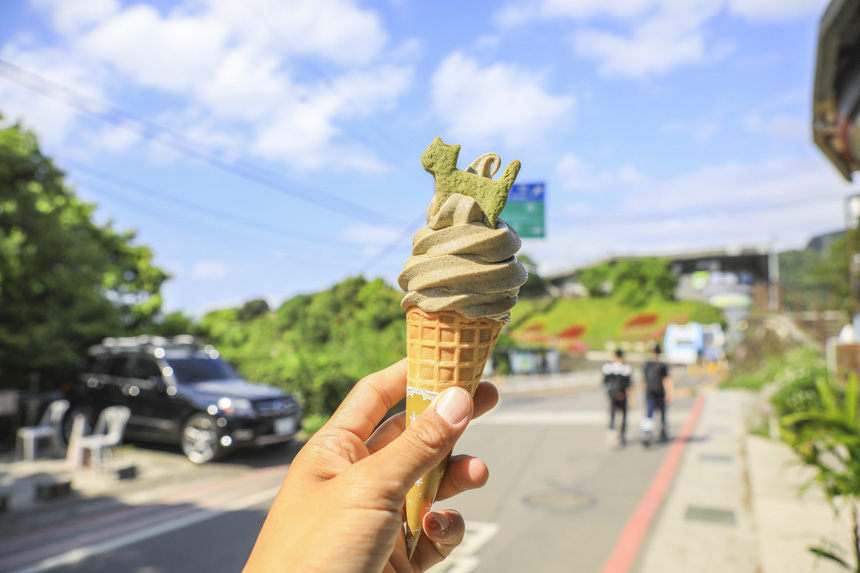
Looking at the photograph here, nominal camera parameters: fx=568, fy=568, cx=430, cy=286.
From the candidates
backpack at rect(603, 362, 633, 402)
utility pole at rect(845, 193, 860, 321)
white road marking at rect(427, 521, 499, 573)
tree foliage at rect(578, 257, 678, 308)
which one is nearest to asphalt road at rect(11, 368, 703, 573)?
white road marking at rect(427, 521, 499, 573)

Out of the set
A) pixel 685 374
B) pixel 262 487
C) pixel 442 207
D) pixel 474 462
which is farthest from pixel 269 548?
pixel 685 374

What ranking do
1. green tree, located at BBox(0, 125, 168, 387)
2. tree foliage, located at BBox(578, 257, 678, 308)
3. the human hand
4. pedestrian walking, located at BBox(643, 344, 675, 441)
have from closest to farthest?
the human hand < pedestrian walking, located at BBox(643, 344, 675, 441) < green tree, located at BBox(0, 125, 168, 387) < tree foliage, located at BBox(578, 257, 678, 308)

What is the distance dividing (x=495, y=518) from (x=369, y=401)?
5245 mm

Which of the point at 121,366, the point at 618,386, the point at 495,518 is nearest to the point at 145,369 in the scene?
the point at 121,366

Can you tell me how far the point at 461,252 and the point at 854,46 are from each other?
29.0ft

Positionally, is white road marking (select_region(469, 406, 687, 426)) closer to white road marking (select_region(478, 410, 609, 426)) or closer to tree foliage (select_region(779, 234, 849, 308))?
white road marking (select_region(478, 410, 609, 426))

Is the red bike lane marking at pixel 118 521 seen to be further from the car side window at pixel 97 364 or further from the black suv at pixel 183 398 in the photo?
the car side window at pixel 97 364

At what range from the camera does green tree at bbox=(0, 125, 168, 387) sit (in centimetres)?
1158

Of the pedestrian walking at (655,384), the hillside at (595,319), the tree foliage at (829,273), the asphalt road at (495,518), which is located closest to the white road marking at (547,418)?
the asphalt road at (495,518)

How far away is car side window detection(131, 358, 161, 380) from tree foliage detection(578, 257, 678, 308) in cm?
2392

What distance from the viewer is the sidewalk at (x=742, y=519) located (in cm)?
517

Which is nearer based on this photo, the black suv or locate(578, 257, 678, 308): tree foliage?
the black suv

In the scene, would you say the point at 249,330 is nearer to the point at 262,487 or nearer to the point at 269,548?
the point at 262,487

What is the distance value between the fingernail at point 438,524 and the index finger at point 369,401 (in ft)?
1.22
